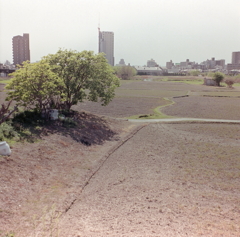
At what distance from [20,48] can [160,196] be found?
5868 inches

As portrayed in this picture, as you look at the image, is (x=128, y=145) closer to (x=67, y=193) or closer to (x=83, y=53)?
(x=67, y=193)

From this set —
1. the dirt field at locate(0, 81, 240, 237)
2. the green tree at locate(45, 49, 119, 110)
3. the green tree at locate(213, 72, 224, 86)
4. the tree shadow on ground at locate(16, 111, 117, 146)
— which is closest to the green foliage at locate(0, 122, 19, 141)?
the tree shadow on ground at locate(16, 111, 117, 146)

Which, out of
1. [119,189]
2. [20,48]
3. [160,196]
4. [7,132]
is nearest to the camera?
[160,196]

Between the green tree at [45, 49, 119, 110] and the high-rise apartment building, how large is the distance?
129635mm

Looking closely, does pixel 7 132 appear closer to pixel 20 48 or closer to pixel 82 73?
pixel 82 73

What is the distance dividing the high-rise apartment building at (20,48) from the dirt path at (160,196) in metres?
141

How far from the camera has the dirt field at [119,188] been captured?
7.84m

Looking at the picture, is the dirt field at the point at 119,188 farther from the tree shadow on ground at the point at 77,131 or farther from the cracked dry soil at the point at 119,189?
the tree shadow on ground at the point at 77,131

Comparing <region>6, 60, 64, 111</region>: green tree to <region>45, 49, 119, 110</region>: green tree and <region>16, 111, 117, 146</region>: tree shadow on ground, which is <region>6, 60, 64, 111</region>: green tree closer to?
<region>16, 111, 117, 146</region>: tree shadow on ground

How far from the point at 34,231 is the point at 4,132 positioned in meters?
8.64

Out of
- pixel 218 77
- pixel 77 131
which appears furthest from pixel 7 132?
pixel 218 77

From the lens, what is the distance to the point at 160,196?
1009 cm

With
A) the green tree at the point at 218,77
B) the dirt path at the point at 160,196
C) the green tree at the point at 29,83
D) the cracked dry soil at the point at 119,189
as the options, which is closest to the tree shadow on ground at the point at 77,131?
the cracked dry soil at the point at 119,189

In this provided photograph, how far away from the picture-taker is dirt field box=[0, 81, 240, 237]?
7.84 meters
